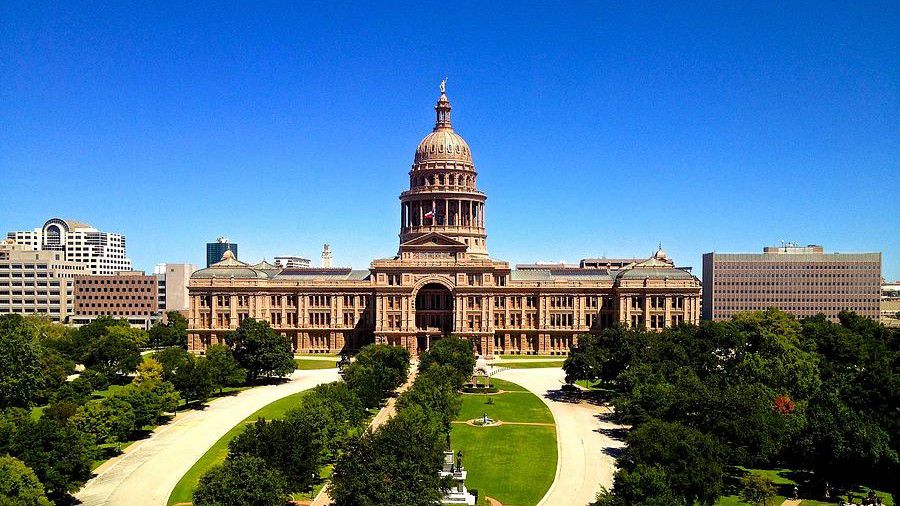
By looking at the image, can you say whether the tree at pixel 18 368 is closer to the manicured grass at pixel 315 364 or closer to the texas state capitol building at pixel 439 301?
the manicured grass at pixel 315 364

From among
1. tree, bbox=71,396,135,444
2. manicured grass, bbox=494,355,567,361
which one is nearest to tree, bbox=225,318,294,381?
tree, bbox=71,396,135,444

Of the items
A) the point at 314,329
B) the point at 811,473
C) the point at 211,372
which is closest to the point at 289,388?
the point at 211,372

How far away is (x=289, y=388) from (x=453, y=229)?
74351 mm

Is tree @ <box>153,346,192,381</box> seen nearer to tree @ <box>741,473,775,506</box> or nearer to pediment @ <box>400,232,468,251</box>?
pediment @ <box>400,232,468,251</box>

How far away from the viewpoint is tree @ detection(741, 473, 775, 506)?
56.6 metres

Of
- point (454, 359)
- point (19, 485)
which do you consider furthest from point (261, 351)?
point (19, 485)

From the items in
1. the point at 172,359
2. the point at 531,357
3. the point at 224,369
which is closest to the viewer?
the point at 224,369

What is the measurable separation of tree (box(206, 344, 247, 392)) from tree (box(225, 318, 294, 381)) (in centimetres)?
384

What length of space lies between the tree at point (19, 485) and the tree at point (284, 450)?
12972mm

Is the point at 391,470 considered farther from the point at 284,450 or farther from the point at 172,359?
the point at 172,359

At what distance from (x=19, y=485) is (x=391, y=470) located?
25.3 metres

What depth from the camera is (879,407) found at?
70.3 metres

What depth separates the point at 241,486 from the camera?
46.8 metres

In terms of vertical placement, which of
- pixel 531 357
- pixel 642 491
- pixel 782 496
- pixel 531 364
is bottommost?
pixel 782 496
